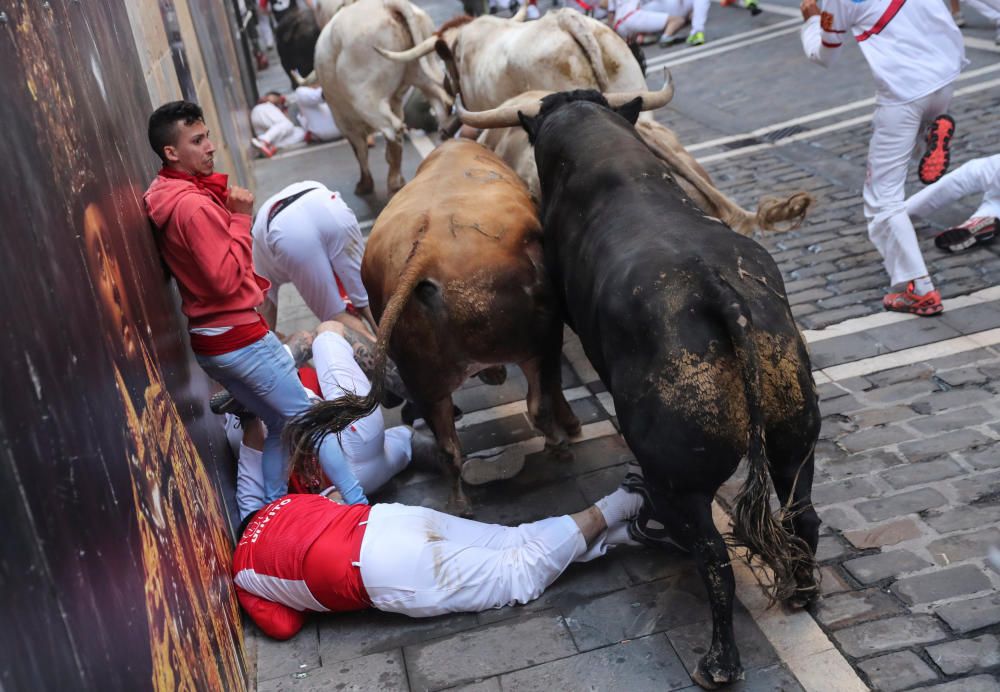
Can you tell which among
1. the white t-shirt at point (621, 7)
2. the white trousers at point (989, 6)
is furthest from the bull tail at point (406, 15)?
the white t-shirt at point (621, 7)

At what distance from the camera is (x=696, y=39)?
16406 millimetres

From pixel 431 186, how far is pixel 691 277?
213cm

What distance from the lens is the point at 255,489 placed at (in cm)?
488

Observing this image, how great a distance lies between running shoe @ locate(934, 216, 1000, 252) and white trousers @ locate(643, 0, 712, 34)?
1041 cm

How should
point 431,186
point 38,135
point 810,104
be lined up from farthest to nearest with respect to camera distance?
point 810,104, point 431,186, point 38,135

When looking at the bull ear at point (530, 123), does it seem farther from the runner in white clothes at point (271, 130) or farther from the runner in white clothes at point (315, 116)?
the runner in white clothes at point (271, 130)

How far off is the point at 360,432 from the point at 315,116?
32.7ft

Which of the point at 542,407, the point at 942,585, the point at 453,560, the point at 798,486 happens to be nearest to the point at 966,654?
the point at 942,585

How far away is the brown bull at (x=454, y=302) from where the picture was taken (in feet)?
15.1

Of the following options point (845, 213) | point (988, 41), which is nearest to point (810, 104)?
point (988, 41)

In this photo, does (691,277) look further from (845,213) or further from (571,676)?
(845,213)

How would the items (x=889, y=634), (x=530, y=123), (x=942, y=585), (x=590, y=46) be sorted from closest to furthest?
1. (x=889, y=634)
2. (x=942, y=585)
3. (x=530, y=123)
4. (x=590, y=46)

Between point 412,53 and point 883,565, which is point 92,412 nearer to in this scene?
point 883,565

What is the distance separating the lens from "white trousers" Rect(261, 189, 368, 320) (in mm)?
6387
